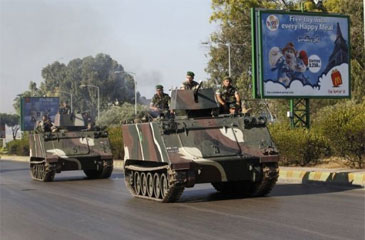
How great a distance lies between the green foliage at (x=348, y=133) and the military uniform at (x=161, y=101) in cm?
622

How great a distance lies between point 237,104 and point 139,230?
235 inches

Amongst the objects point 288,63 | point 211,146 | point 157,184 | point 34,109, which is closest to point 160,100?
point 157,184

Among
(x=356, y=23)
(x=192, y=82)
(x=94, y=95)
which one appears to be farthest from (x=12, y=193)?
(x=94, y=95)

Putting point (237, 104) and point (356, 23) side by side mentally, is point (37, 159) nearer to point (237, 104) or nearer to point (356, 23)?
point (237, 104)

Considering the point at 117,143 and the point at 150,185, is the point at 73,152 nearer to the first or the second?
the point at 150,185

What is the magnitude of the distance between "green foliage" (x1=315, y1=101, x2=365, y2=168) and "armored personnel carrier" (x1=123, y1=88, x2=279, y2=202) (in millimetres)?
6017

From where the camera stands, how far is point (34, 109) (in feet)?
234

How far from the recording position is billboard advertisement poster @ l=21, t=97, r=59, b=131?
7056 centimetres

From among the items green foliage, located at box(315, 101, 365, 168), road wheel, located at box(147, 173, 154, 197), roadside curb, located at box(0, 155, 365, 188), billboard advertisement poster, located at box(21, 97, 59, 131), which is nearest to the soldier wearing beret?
road wheel, located at box(147, 173, 154, 197)

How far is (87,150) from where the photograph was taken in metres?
23.8

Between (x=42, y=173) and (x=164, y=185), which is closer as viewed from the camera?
(x=164, y=185)

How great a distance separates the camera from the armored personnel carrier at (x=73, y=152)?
2347 centimetres

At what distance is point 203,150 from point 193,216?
2.67 metres

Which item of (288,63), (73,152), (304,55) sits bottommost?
(73,152)
